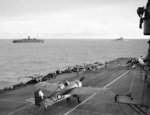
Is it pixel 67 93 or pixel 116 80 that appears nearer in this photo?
pixel 67 93

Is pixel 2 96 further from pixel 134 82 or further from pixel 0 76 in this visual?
pixel 0 76

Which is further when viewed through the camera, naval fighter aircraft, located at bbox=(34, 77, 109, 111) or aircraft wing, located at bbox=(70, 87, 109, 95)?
aircraft wing, located at bbox=(70, 87, 109, 95)

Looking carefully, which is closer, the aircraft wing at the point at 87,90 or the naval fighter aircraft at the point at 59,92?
the naval fighter aircraft at the point at 59,92

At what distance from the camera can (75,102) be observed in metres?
23.7

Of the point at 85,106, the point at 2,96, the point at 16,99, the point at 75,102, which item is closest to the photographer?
the point at 85,106

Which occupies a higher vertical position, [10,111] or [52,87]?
[52,87]

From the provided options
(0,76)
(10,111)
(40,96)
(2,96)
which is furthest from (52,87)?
(0,76)

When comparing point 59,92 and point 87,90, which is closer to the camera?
point 59,92

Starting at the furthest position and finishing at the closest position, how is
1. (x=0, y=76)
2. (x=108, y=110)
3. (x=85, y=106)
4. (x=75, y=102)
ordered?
(x=0, y=76) < (x=75, y=102) < (x=85, y=106) < (x=108, y=110)

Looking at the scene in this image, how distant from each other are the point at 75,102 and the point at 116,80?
14.0 m

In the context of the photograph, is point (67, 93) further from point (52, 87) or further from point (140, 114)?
point (140, 114)

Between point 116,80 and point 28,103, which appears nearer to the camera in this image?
point 28,103

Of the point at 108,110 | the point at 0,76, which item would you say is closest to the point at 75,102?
the point at 108,110

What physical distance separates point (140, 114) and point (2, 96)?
1834 centimetres
